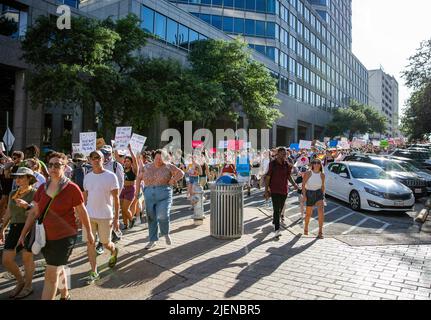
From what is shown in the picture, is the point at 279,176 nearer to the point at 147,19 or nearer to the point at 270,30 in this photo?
the point at 147,19

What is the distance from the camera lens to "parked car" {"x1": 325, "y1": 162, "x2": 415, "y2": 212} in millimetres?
11148

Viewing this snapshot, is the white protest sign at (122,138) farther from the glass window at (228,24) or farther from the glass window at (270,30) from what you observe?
the glass window at (270,30)

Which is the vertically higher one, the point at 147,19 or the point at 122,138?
the point at 147,19

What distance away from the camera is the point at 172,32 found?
1264 inches

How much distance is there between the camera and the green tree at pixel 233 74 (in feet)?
97.6

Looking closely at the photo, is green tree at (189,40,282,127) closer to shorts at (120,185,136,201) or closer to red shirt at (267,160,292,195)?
shorts at (120,185,136,201)

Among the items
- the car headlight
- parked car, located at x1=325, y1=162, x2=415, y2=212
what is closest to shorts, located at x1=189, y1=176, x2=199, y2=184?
parked car, located at x1=325, y1=162, x2=415, y2=212

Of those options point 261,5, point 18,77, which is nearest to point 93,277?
point 18,77

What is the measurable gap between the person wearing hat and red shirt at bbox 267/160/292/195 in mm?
4651

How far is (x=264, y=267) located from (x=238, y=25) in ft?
140

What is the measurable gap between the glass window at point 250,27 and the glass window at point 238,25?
21.9 inches

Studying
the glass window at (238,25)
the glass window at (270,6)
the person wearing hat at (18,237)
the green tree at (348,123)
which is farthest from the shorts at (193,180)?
the green tree at (348,123)

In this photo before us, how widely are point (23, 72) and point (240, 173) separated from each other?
51.9 feet
